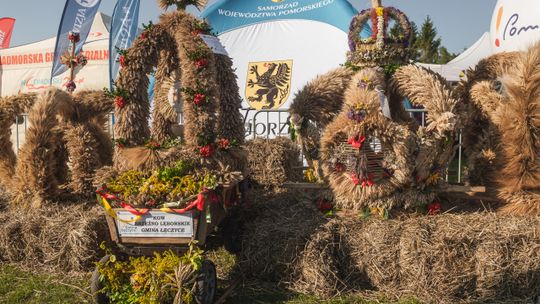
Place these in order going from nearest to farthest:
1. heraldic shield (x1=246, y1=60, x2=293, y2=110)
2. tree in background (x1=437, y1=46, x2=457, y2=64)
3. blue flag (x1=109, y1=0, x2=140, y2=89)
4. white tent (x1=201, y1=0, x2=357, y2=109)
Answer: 1. white tent (x1=201, y1=0, x2=357, y2=109)
2. heraldic shield (x1=246, y1=60, x2=293, y2=110)
3. blue flag (x1=109, y1=0, x2=140, y2=89)
4. tree in background (x1=437, y1=46, x2=457, y2=64)

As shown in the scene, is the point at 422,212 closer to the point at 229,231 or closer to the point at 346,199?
the point at 346,199

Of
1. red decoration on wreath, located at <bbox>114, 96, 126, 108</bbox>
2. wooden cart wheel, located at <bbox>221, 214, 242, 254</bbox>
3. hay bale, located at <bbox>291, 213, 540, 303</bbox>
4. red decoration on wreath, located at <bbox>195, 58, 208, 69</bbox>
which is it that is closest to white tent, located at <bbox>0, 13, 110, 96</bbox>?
red decoration on wreath, located at <bbox>114, 96, 126, 108</bbox>

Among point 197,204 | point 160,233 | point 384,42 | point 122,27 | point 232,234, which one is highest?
point 122,27

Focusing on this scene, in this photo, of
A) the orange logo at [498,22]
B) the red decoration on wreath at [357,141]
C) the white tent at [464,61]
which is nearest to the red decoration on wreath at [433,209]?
the red decoration on wreath at [357,141]

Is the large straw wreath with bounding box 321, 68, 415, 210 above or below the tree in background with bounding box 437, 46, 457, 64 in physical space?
below

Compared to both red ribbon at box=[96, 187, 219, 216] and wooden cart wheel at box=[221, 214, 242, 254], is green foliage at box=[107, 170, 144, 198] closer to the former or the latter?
red ribbon at box=[96, 187, 219, 216]

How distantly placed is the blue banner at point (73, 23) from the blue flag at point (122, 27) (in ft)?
Result: 2.75

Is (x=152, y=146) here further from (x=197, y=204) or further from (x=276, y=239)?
(x=276, y=239)

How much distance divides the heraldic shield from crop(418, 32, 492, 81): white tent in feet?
17.2

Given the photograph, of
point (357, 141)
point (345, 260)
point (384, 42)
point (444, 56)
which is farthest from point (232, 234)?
point (444, 56)

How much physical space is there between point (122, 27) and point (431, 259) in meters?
9.28

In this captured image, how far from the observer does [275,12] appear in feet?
35.1

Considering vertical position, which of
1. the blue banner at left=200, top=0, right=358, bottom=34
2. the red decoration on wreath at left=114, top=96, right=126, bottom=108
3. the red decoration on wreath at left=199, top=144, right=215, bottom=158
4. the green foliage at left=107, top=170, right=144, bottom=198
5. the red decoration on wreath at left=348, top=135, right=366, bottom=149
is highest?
the blue banner at left=200, top=0, right=358, bottom=34

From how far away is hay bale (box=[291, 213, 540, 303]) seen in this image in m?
3.54
